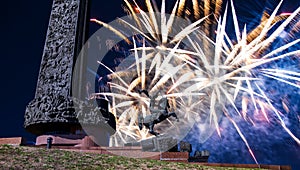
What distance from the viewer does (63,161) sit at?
327 inches

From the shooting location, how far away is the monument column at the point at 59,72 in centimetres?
1161

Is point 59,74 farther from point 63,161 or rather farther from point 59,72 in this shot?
point 63,161

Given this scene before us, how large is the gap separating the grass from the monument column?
2.42m

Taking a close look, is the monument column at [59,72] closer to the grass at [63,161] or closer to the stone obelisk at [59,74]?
the stone obelisk at [59,74]

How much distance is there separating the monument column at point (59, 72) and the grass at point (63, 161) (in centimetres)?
242

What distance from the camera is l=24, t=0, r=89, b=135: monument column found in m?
11.6

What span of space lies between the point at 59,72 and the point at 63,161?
4.83 meters

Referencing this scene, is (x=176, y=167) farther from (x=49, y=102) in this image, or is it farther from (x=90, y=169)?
(x=49, y=102)

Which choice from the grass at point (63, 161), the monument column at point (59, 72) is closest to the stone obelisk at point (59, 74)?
the monument column at point (59, 72)

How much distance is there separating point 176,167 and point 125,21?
1322 cm

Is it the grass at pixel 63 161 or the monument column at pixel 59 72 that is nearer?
the grass at pixel 63 161

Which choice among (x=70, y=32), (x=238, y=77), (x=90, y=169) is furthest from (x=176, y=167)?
(x=238, y=77)

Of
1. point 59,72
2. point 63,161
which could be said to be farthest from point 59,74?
point 63,161

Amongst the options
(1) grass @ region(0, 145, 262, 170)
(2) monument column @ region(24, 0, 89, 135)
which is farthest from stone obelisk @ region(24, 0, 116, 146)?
(1) grass @ region(0, 145, 262, 170)
